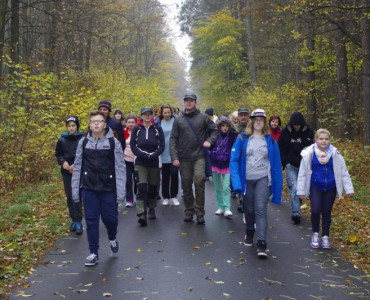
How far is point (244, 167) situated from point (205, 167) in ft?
5.60

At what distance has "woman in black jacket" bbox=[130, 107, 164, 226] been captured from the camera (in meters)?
8.11

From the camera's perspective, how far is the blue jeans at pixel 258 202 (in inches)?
242

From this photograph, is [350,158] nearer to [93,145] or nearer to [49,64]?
[93,145]

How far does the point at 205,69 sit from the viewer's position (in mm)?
36281

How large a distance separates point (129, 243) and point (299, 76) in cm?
1827

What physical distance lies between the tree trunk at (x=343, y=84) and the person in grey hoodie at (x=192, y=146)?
30.4 feet

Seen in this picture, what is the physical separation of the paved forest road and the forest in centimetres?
121

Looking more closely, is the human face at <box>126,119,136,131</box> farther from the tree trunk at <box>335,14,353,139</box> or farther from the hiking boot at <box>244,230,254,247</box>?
the tree trunk at <box>335,14,353,139</box>

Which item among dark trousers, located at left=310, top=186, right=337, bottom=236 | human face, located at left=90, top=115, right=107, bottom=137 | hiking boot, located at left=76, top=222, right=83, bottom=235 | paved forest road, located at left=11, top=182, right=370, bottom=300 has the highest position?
human face, located at left=90, top=115, right=107, bottom=137

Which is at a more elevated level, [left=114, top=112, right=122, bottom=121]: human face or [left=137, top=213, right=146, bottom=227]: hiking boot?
[left=114, top=112, right=122, bottom=121]: human face

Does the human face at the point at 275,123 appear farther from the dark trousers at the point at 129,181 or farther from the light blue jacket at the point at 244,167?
the dark trousers at the point at 129,181

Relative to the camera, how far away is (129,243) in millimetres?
6766

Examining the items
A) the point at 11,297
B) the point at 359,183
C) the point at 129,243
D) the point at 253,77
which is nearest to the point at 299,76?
the point at 253,77

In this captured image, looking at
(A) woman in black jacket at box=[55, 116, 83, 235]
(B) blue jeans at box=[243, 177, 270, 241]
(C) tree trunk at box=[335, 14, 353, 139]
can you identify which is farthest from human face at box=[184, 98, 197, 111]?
(C) tree trunk at box=[335, 14, 353, 139]
